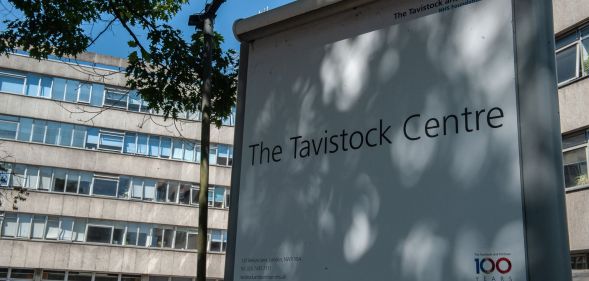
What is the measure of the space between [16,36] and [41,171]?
3202cm

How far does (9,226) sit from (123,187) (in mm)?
6879

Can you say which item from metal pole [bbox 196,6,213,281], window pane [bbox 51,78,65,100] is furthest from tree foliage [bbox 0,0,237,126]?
window pane [bbox 51,78,65,100]

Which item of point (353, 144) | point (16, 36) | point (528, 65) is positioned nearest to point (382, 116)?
point (353, 144)

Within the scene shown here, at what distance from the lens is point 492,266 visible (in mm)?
Result: 1852

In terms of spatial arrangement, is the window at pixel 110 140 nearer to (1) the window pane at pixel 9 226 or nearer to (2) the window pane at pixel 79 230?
(2) the window pane at pixel 79 230

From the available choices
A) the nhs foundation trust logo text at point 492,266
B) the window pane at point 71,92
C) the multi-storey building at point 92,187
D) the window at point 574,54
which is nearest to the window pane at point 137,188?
the multi-storey building at point 92,187

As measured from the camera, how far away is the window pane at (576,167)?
17694mm

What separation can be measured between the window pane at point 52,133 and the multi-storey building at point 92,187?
0.06 metres

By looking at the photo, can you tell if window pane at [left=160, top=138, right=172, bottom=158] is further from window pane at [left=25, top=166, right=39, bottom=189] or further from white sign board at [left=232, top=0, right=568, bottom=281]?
white sign board at [left=232, top=0, right=568, bottom=281]

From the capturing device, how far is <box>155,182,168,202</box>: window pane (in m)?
40.2

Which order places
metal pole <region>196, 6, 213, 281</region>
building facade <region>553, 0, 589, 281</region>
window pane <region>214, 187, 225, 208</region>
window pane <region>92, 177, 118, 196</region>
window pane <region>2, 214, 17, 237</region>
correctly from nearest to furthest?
metal pole <region>196, 6, 213, 281</region> → building facade <region>553, 0, 589, 281</region> → window pane <region>2, 214, 17, 237</region> → window pane <region>92, 177, 118, 196</region> → window pane <region>214, 187, 225, 208</region>

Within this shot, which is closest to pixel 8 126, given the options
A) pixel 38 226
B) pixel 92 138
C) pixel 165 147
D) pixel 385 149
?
pixel 92 138

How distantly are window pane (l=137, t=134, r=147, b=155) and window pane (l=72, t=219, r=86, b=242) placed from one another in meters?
5.61

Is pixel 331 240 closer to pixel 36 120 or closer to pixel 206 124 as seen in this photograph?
pixel 206 124
